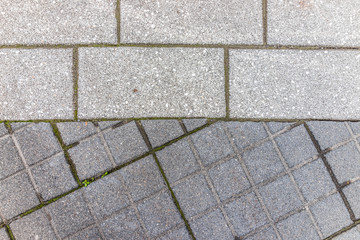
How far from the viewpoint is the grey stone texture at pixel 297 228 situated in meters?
2.24

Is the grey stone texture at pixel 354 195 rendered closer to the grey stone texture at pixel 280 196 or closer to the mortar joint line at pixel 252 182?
the grey stone texture at pixel 280 196

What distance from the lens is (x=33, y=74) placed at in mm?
2283

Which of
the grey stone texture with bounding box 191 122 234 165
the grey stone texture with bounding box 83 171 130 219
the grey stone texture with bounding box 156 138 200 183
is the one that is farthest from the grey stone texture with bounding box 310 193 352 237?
the grey stone texture with bounding box 83 171 130 219

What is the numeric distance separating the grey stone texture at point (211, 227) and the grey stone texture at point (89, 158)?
2.84 ft

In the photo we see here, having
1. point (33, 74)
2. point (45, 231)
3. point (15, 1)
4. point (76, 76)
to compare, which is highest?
point (15, 1)

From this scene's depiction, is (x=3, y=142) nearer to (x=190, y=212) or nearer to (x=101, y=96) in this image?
(x=101, y=96)

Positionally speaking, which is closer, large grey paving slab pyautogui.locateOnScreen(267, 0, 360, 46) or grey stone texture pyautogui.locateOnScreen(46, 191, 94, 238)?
grey stone texture pyautogui.locateOnScreen(46, 191, 94, 238)

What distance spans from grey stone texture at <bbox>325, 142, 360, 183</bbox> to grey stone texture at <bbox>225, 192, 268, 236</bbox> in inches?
27.9

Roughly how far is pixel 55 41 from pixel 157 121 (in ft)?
3.61

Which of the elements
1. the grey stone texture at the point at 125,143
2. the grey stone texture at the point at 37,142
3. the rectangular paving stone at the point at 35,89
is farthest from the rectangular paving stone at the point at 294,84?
the grey stone texture at the point at 37,142

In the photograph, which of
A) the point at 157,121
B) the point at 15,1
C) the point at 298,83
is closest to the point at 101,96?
the point at 157,121

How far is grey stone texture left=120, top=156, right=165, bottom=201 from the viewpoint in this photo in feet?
7.32

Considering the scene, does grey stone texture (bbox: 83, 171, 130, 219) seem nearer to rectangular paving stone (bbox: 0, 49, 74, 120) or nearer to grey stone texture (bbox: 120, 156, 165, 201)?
grey stone texture (bbox: 120, 156, 165, 201)

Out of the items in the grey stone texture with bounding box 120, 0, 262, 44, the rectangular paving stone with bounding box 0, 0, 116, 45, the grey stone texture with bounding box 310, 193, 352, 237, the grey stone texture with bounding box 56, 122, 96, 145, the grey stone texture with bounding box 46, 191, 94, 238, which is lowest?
the grey stone texture with bounding box 310, 193, 352, 237
